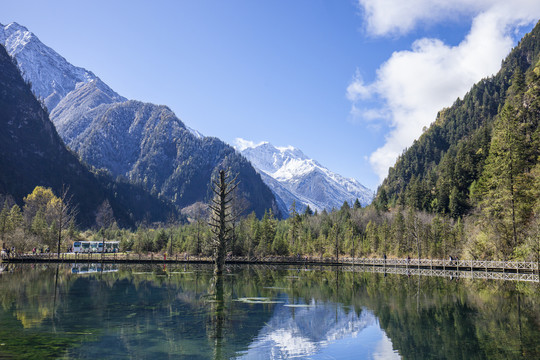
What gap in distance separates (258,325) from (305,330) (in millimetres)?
2157

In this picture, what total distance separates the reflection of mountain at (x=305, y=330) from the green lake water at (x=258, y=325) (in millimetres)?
47

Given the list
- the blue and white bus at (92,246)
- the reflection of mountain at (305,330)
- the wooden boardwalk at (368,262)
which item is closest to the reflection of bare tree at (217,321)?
the reflection of mountain at (305,330)

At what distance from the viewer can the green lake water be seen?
13.0 m

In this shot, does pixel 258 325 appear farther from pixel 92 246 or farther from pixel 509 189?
pixel 92 246

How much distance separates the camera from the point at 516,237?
53.1 metres

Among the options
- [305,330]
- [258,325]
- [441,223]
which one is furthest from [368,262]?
[258,325]

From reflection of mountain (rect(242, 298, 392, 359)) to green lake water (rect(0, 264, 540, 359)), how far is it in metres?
0.05

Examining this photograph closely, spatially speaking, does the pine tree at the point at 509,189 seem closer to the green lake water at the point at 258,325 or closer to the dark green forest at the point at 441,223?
the dark green forest at the point at 441,223

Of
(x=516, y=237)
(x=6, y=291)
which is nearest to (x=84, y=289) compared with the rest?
(x=6, y=291)

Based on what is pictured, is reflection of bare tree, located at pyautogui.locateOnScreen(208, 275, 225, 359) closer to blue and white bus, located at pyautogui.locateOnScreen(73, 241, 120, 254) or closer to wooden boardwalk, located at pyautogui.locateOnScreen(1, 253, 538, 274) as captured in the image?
wooden boardwalk, located at pyautogui.locateOnScreen(1, 253, 538, 274)

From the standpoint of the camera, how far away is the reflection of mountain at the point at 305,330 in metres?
13.5

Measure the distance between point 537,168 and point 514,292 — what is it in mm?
34023

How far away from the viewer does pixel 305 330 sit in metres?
16.8

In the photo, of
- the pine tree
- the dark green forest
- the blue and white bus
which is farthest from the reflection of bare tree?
the blue and white bus
